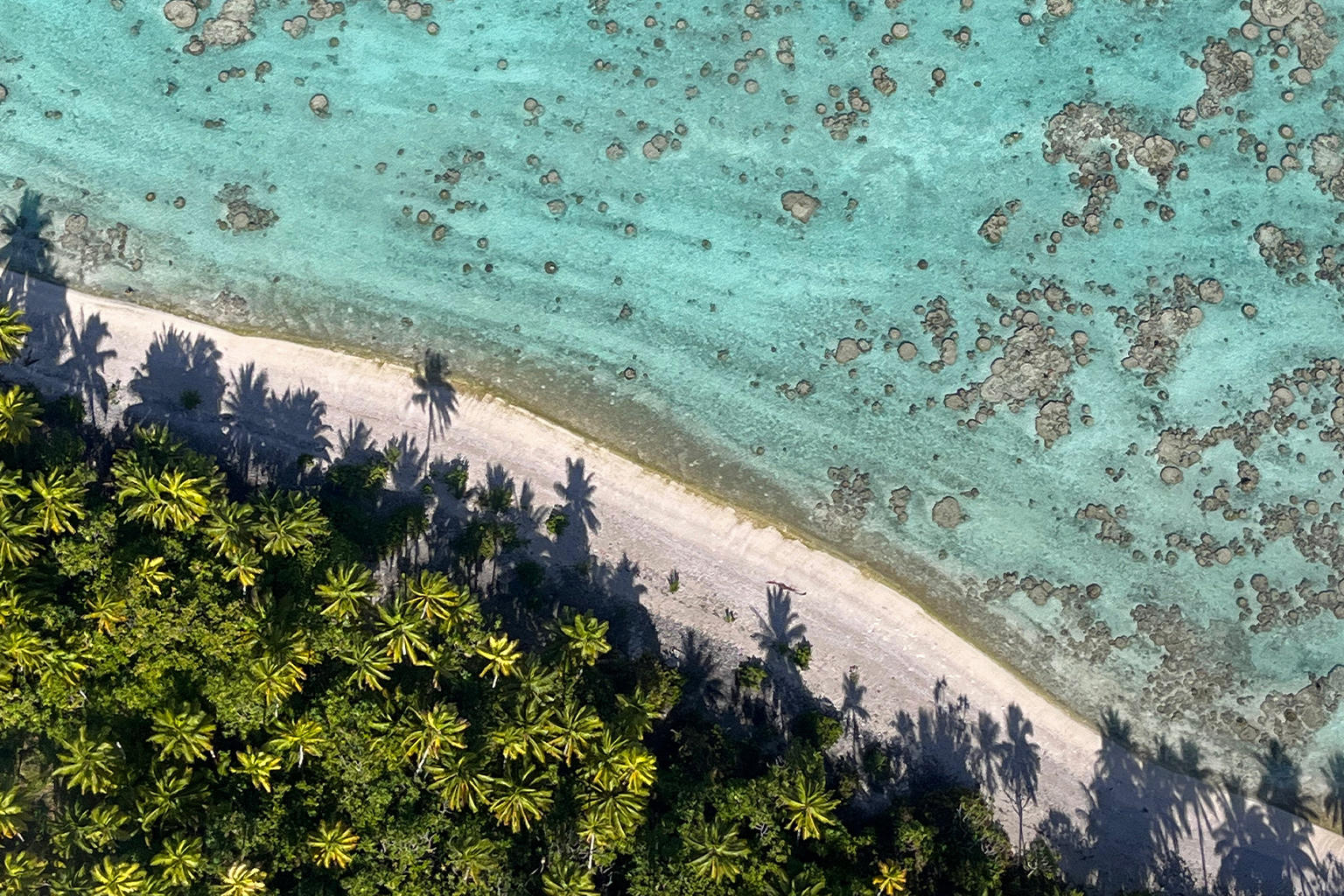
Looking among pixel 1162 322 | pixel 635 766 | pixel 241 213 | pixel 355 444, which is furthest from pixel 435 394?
pixel 1162 322

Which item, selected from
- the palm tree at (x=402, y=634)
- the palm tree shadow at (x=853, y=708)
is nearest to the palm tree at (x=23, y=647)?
the palm tree at (x=402, y=634)

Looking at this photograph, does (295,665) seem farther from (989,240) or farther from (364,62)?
(989,240)

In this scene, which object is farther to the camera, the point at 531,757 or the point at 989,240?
the point at 989,240

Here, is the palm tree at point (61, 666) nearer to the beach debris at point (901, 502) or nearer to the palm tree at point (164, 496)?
the palm tree at point (164, 496)

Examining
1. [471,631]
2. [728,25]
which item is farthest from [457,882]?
[728,25]

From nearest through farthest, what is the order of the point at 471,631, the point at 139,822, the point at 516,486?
the point at 139,822
the point at 471,631
the point at 516,486

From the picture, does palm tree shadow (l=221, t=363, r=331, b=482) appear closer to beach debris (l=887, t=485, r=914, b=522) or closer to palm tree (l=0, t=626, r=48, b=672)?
palm tree (l=0, t=626, r=48, b=672)
